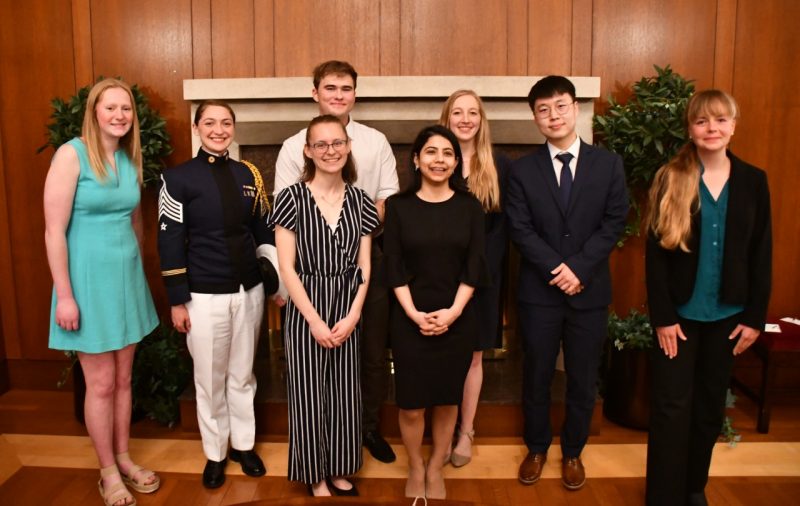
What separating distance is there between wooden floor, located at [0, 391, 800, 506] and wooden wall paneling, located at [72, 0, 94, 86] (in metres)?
1.87

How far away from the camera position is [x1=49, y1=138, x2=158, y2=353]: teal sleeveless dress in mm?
2209

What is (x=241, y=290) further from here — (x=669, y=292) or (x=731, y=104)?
(x=731, y=104)

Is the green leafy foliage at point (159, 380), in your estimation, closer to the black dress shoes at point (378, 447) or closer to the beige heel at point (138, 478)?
the beige heel at point (138, 478)

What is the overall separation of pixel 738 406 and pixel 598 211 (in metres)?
1.78

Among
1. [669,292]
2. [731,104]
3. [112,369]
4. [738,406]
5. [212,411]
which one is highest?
[731,104]

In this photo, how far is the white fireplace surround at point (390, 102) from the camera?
10.2ft

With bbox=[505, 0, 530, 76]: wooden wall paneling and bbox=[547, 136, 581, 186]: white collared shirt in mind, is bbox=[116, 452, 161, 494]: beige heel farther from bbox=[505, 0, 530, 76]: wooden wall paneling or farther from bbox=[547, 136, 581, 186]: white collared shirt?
bbox=[505, 0, 530, 76]: wooden wall paneling

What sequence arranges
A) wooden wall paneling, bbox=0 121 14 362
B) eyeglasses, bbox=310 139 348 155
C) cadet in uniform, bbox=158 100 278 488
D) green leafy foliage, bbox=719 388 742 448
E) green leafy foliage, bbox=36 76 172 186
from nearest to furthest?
eyeglasses, bbox=310 139 348 155, cadet in uniform, bbox=158 100 278 488, green leafy foliage, bbox=719 388 742 448, green leafy foliage, bbox=36 76 172 186, wooden wall paneling, bbox=0 121 14 362

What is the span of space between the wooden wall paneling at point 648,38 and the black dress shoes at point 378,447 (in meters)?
2.16

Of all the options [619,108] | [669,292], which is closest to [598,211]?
[669,292]

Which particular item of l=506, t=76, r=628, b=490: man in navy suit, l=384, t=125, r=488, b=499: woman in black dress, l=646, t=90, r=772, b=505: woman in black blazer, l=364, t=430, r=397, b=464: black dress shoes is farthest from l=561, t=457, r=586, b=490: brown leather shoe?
l=364, t=430, r=397, b=464: black dress shoes

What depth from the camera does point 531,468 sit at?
2559mm

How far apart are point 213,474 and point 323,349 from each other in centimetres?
79

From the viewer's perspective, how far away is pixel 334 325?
2234 mm
